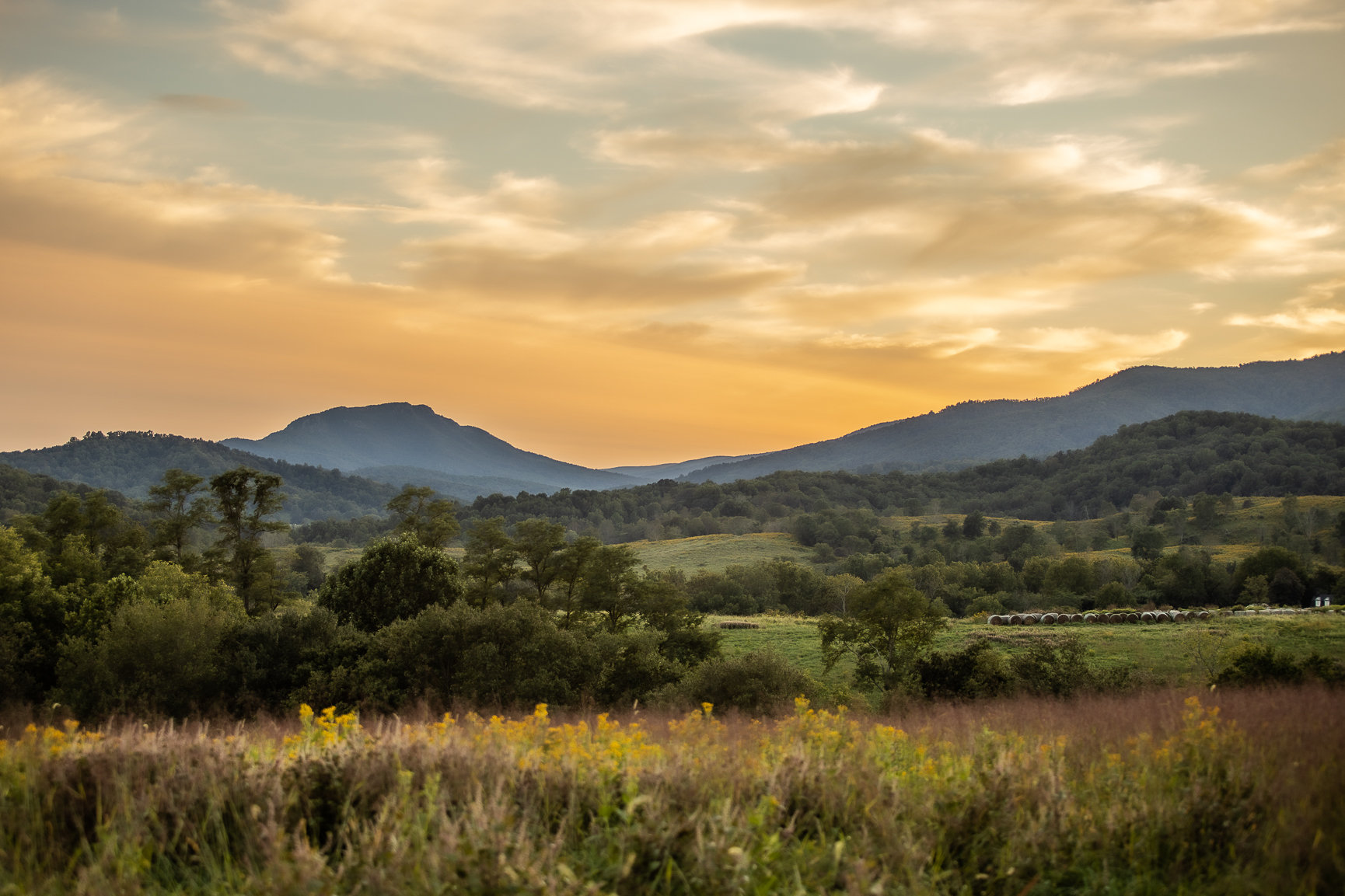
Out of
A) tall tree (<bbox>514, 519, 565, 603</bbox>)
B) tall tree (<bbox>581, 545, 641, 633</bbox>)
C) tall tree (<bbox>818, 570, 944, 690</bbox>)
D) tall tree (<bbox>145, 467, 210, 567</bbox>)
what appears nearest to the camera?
tall tree (<bbox>818, 570, 944, 690</bbox>)

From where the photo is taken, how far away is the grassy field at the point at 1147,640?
1395 inches

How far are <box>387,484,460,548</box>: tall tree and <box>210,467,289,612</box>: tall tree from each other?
23.6ft

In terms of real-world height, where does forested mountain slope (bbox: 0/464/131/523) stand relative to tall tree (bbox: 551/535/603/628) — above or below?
above

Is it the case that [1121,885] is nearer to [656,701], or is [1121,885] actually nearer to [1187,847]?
[1187,847]

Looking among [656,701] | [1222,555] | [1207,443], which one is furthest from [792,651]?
[1207,443]

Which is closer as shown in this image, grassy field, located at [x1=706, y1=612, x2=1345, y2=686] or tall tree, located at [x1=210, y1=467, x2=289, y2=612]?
grassy field, located at [x1=706, y1=612, x2=1345, y2=686]

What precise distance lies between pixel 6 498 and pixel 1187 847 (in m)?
132

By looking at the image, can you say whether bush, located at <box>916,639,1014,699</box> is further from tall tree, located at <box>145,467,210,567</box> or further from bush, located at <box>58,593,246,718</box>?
tall tree, located at <box>145,467,210,567</box>

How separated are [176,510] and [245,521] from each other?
7.74 metres


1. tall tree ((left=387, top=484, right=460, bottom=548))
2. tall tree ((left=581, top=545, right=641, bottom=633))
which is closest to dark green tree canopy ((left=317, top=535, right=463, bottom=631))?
tall tree ((left=387, top=484, right=460, bottom=548))

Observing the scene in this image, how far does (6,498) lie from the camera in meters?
105

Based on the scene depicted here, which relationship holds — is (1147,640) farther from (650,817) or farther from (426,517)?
(650,817)

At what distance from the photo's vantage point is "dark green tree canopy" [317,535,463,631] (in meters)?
36.1

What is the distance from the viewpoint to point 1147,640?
45406 mm
